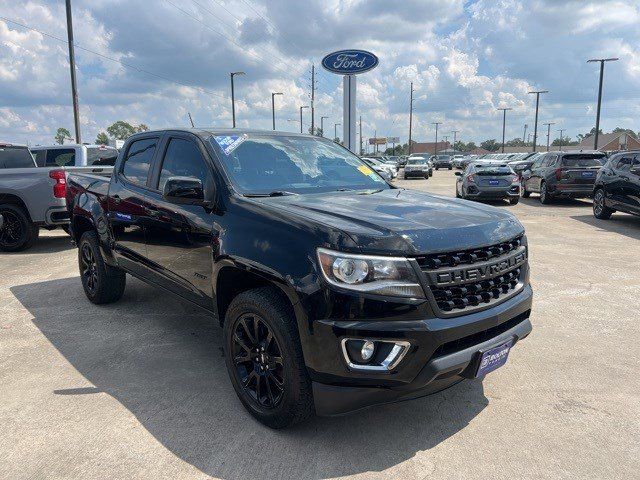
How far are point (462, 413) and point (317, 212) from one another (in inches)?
64.5

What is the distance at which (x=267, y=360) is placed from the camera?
2961mm

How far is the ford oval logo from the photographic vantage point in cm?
2252

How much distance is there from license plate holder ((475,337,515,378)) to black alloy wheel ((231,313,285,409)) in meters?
1.11

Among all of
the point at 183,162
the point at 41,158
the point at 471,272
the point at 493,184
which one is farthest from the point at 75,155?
the point at 493,184

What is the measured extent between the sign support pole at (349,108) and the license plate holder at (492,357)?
19747mm

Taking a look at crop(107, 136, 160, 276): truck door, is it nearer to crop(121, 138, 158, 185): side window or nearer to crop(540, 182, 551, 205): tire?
crop(121, 138, 158, 185): side window

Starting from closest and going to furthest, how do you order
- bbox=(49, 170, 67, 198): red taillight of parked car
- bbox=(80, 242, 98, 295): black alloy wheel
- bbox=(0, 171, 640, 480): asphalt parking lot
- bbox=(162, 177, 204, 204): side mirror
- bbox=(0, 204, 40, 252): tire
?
bbox=(0, 171, 640, 480): asphalt parking lot → bbox=(162, 177, 204, 204): side mirror → bbox=(80, 242, 98, 295): black alloy wheel → bbox=(49, 170, 67, 198): red taillight of parked car → bbox=(0, 204, 40, 252): tire

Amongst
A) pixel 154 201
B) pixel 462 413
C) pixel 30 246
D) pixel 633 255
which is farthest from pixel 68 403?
pixel 633 255

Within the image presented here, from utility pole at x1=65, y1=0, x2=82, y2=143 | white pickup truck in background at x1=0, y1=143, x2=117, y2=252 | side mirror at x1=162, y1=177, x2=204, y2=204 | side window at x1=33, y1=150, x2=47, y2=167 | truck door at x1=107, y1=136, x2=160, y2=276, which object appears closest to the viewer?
side mirror at x1=162, y1=177, x2=204, y2=204

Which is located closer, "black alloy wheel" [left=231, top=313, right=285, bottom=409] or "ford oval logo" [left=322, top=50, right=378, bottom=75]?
"black alloy wheel" [left=231, top=313, right=285, bottom=409]

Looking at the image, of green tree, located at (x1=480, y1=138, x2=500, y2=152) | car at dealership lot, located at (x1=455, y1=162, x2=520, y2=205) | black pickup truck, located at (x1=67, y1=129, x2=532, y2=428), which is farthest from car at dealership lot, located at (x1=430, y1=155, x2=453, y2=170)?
green tree, located at (x1=480, y1=138, x2=500, y2=152)

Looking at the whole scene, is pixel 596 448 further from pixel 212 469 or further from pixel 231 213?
pixel 231 213

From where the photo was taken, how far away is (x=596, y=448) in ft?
9.26

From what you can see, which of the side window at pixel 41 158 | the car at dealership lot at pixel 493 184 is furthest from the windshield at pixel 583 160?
the side window at pixel 41 158
